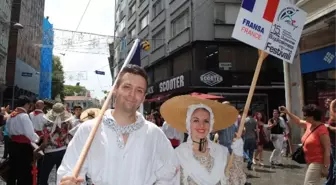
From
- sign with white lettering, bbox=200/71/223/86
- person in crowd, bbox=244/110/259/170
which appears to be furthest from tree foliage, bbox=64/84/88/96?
person in crowd, bbox=244/110/259/170

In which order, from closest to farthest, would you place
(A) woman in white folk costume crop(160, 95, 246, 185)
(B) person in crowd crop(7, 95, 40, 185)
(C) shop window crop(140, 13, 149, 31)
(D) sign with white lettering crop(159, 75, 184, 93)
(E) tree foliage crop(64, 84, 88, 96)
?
(A) woman in white folk costume crop(160, 95, 246, 185) < (B) person in crowd crop(7, 95, 40, 185) < (D) sign with white lettering crop(159, 75, 184, 93) < (C) shop window crop(140, 13, 149, 31) < (E) tree foliage crop(64, 84, 88, 96)

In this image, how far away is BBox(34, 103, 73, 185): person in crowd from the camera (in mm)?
5863

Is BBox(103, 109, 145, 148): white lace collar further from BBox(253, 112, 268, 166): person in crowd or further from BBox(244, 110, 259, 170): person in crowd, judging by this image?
BBox(253, 112, 268, 166): person in crowd

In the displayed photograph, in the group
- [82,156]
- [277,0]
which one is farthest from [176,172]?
[277,0]

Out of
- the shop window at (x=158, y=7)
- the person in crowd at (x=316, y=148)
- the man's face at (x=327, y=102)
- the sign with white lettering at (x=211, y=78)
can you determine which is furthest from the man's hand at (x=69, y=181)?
the shop window at (x=158, y=7)

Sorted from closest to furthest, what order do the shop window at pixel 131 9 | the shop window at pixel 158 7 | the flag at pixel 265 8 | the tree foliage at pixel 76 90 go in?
1. the flag at pixel 265 8
2. the shop window at pixel 158 7
3. the shop window at pixel 131 9
4. the tree foliage at pixel 76 90

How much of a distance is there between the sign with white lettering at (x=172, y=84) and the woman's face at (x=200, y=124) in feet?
60.1

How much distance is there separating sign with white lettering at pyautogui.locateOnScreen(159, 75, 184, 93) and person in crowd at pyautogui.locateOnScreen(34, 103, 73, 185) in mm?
15508

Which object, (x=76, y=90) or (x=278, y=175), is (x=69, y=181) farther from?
(x=76, y=90)


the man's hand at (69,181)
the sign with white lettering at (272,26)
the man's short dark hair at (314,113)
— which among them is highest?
the sign with white lettering at (272,26)

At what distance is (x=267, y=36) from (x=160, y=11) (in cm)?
2450

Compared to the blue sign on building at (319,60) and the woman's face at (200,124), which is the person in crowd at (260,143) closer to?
the blue sign on building at (319,60)

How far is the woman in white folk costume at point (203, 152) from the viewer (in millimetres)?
2791

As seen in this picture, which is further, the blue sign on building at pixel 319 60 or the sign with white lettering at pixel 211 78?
the sign with white lettering at pixel 211 78
